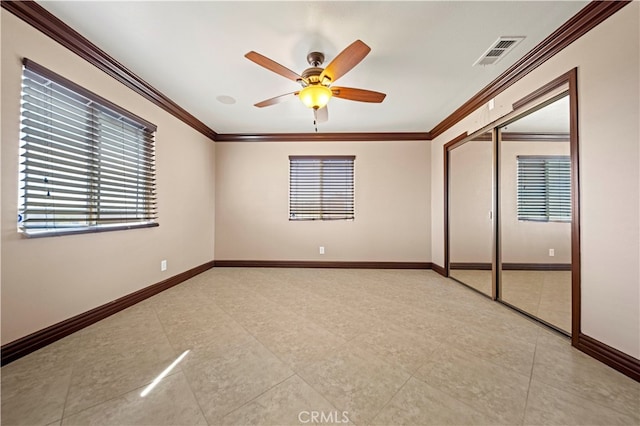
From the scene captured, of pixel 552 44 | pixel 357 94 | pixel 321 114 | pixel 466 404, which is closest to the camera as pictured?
pixel 466 404

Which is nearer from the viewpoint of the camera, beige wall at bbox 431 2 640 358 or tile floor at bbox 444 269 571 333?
beige wall at bbox 431 2 640 358

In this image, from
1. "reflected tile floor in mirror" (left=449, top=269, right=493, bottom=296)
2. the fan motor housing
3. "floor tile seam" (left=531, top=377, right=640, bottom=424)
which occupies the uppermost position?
the fan motor housing

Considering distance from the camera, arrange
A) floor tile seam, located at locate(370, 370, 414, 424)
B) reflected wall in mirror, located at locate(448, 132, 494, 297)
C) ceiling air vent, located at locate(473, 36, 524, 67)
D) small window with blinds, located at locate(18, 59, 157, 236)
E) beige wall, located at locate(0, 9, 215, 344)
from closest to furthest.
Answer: floor tile seam, located at locate(370, 370, 414, 424)
beige wall, located at locate(0, 9, 215, 344)
small window with blinds, located at locate(18, 59, 157, 236)
ceiling air vent, located at locate(473, 36, 524, 67)
reflected wall in mirror, located at locate(448, 132, 494, 297)

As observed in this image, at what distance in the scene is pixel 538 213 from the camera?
95.2 inches

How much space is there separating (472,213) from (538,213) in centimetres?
85

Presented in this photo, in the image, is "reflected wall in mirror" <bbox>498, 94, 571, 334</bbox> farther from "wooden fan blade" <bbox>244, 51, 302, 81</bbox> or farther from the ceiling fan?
"wooden fan blade" <bbox>244, 51, 302, 81</bbox>

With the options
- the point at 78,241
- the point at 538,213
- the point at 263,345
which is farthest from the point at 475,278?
the point at 78,241

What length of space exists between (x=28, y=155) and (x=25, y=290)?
95 cm

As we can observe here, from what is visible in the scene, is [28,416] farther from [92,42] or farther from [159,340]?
[92,42]

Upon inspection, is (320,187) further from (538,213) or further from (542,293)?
(542,293)

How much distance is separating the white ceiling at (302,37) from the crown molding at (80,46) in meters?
0.06

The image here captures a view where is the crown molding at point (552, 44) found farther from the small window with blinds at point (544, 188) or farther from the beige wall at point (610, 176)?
the small window with blinds at point (544, 188)

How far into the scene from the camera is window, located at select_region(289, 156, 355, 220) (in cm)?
437

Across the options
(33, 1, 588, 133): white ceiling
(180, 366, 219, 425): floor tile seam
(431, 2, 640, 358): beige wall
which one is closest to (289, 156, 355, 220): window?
(33, 1, 588, 133): white ceiling
